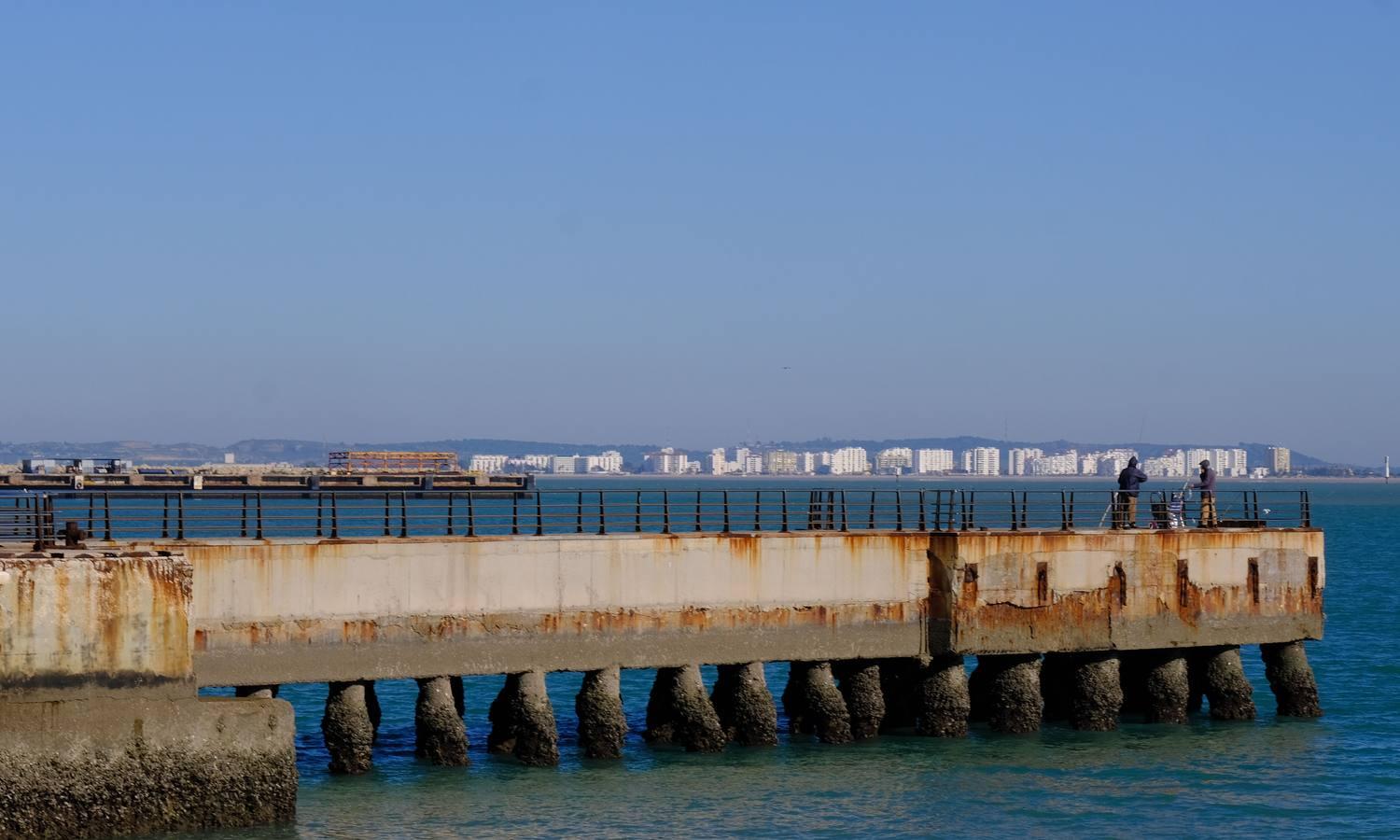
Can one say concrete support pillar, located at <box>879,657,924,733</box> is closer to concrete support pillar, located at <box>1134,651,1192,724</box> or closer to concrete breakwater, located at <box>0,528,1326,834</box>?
concrete breakwater, located at <box>0,528,1326,834</box>

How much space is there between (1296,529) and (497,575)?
1467 centimetres

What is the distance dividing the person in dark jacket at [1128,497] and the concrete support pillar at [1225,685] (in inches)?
106

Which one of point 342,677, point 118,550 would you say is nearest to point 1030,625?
point 342,677

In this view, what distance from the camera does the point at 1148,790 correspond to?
93.5ft

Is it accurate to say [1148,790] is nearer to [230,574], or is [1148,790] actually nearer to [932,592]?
[932,592]

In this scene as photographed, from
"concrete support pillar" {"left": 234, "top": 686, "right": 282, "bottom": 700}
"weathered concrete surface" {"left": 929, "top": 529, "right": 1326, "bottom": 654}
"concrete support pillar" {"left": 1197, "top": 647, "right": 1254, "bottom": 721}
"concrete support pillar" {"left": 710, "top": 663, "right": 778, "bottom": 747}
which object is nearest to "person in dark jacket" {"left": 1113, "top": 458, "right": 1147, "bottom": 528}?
"weathered concrete surface" {"left": 929, "top": 529, "right": 1326, "bottom": 654}

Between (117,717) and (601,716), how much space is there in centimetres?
826

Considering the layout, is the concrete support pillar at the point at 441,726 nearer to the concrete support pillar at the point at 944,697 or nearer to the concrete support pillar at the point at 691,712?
the concrete support pillar at the point at 691,712

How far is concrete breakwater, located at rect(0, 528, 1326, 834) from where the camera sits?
83.9 ft

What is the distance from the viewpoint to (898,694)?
104 feet

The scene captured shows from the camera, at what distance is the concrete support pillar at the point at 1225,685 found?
33344 millimetres

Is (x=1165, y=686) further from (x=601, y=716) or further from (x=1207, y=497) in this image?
(x=601, y=716)

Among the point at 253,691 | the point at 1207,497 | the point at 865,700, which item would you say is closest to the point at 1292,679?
the point at 1207,497

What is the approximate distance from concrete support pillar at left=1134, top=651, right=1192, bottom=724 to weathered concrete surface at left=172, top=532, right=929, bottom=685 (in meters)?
4.99
